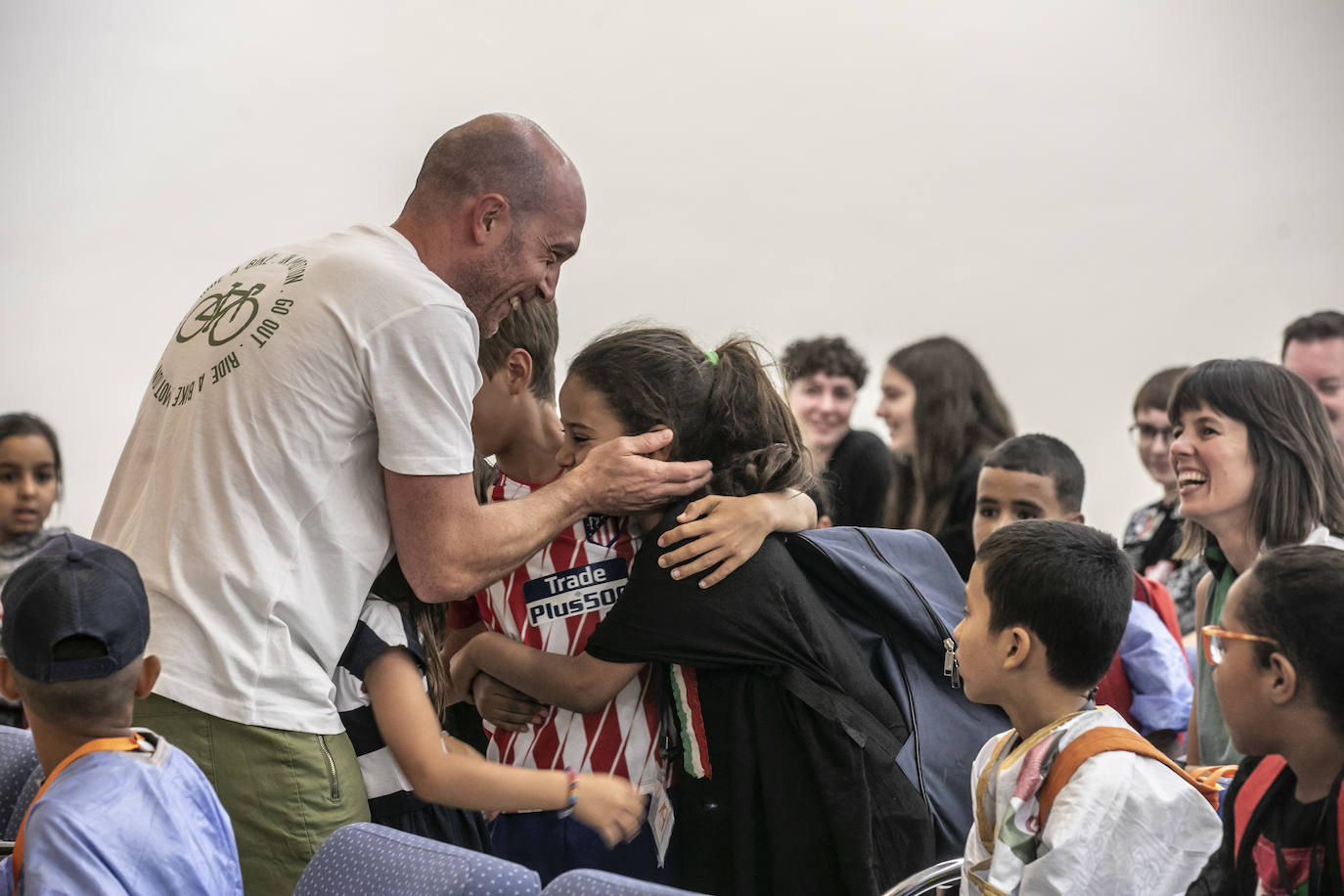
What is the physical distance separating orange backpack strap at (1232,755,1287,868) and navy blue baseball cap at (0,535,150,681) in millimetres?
1354

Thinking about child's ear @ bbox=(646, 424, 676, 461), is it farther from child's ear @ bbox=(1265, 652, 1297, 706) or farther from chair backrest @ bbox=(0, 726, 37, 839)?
chair backrest @ bbox=(0, 726, 37, 839)

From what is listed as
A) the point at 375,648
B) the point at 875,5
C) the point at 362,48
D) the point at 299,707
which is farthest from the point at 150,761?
the point at 875,5

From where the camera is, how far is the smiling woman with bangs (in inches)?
92.4

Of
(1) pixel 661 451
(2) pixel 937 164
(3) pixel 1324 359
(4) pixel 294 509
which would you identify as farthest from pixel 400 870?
(2) pixel 937 164

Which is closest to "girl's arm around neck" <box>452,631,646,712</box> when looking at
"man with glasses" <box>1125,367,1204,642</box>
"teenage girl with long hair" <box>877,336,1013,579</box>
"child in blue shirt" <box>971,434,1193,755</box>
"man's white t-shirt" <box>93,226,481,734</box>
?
"man's white t-shirt" <box>93,226,481,734</box>

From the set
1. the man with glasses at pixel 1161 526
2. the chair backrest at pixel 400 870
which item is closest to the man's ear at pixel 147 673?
the chair backrest at pixel 400 870

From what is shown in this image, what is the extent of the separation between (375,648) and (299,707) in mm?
131

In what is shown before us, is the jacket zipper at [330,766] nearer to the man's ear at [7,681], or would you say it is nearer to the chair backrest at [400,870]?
the chair backrest at [400,870]

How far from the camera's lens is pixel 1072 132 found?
5477 mm

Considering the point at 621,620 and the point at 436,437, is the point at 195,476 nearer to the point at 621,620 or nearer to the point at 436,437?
the point at 436,437

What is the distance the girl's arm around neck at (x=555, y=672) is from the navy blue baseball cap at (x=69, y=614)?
568 mm

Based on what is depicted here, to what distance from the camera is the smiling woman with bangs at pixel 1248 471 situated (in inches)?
92.4

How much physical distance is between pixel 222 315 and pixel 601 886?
941mm

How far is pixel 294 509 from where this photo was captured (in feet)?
→ 5.26
